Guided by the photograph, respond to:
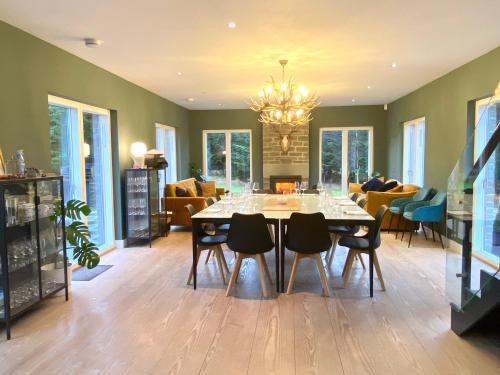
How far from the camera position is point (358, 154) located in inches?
384

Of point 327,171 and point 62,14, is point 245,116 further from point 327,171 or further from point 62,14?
point 62,14

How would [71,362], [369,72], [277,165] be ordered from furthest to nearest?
[277,165] < [369,72] < [71,362]

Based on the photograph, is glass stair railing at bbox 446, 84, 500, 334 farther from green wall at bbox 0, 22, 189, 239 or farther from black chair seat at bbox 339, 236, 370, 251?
green wall at bbox 0, 22, 189, 239

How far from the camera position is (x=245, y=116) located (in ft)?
32.7

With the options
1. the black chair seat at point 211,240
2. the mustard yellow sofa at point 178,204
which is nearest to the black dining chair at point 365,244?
the black chair seat at point 211,240

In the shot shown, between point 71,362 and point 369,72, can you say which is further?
point 369,72

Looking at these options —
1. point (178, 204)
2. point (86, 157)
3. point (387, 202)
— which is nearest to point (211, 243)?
point (86, 157)

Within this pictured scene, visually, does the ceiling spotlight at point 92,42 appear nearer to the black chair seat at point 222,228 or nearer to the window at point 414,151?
the black chair seat at point 222,228

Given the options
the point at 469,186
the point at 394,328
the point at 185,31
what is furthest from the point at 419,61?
the point at 394,328

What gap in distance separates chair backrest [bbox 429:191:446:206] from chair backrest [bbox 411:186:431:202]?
0.23m

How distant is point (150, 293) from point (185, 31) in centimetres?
266

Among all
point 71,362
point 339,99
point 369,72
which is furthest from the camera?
point 339,99

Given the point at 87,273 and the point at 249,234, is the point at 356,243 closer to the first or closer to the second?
the point at 249,234

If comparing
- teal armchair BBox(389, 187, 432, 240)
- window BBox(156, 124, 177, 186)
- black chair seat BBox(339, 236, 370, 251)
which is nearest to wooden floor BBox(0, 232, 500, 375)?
black chair seat BBox(339, 236, 370, 251)
